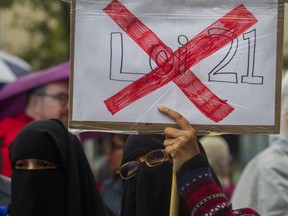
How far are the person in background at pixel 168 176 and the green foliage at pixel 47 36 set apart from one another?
10.9 m

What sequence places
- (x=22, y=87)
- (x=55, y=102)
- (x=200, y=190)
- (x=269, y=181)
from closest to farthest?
(x=200, y=190) → (x=269, y=181) → (x=55, y=102) → (x=22, y=87)

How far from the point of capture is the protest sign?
384cm

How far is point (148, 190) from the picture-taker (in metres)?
4.42

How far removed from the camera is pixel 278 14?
3883mm

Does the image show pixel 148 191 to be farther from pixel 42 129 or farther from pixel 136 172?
pixel 42 129

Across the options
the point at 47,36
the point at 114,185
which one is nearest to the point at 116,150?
the point at 114,185

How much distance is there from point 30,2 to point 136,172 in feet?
36.2

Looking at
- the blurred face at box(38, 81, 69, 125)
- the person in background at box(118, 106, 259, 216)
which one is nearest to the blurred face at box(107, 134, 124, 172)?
the blurred face at box(38, 81, 69, 125)

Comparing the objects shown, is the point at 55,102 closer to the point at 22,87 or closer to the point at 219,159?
the point at 22,87

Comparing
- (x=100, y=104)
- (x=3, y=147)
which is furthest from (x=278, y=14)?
(x=3, y=147)

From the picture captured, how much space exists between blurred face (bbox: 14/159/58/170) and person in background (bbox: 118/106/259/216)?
37 centimetres

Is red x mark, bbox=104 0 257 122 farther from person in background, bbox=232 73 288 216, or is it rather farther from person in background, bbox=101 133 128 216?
person in background, bbox=101 133 128 216

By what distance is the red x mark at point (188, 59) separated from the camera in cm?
385

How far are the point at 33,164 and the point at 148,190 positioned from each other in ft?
1.94
